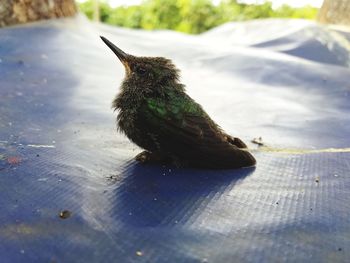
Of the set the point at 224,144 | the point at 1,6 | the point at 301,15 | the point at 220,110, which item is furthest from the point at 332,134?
the point at 301,15

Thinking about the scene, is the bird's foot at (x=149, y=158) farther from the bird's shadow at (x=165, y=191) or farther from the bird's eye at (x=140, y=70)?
the bird's eye at (x=140, y=70)

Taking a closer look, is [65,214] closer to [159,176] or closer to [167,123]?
[159,176]

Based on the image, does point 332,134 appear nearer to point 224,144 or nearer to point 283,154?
point 283,154

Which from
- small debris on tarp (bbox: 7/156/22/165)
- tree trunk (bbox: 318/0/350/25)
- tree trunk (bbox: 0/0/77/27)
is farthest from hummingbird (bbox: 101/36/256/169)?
tree trunk (bbox: 318/0/350/25)

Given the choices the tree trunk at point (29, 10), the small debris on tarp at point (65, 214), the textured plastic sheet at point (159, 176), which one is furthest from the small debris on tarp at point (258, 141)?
the tree trunk at point (29, 10)

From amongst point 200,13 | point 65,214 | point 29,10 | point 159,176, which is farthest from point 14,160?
point 200,13

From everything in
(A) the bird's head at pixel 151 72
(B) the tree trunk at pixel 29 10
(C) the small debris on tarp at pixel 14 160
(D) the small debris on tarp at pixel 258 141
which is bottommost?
(D) the small debris on tarp at pixel 258 141

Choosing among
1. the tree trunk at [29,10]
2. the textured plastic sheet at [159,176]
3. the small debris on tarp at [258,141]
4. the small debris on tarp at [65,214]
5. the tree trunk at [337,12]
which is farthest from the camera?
the tree trunk at [337,12]
